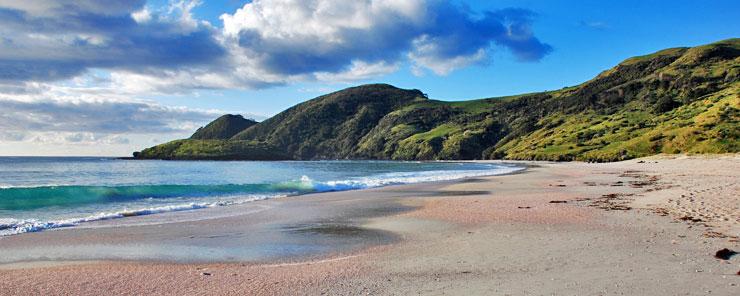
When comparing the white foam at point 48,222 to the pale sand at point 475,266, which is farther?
the white foam at point 48,222

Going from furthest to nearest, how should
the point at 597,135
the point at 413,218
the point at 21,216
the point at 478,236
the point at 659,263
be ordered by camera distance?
1. the point at 597,135
2. the point at 21,216
3. the point at 413,218
4. the point at 478,236
5. the point at 659,263

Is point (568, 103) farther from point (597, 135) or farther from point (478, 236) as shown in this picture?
point (478, 236)

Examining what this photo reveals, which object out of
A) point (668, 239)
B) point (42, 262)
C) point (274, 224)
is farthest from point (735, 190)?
point (42, 262)

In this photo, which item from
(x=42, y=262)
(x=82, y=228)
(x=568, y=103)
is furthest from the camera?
(x=568, y=103)

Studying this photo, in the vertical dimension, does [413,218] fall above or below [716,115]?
below

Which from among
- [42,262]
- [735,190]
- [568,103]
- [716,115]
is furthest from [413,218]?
[568,103]

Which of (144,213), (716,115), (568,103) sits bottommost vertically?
(144,213)

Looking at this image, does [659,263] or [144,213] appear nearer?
[659,263]

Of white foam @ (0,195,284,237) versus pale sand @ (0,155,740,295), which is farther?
white foam @ (0,195,284,237)

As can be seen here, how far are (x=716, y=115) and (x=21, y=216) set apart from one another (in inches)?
4460

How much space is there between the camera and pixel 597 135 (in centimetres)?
12788

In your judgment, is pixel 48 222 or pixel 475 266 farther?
pixel 48 222

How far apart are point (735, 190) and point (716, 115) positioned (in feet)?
285

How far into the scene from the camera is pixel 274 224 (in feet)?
68.6
